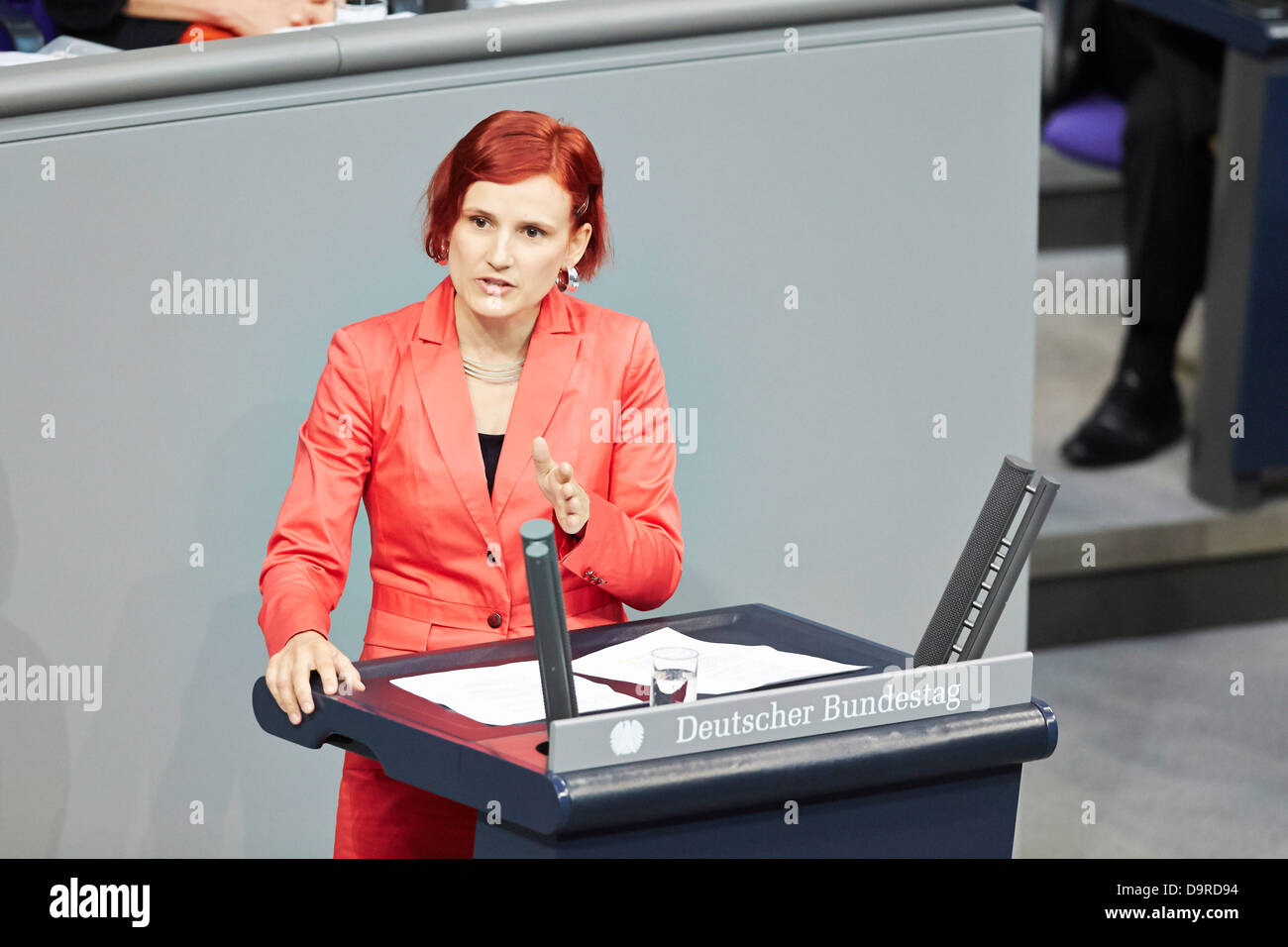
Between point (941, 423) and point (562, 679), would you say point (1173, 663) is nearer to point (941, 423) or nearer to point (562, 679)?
point (941, 423)

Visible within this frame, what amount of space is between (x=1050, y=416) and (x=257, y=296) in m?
3.16

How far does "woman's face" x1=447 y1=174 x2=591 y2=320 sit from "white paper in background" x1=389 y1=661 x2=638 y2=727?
1.50 feet

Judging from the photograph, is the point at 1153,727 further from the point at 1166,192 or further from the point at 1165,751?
the point at 1166,192

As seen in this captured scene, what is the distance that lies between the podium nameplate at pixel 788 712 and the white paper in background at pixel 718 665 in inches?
6.8

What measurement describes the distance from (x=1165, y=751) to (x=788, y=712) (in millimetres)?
2501

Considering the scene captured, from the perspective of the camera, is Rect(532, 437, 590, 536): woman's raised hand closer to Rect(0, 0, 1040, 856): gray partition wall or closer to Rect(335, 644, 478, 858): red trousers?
Rect(335, 644, 478, 858): red trousers

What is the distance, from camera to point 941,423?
2.84 m

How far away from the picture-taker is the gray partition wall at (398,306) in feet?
7.92

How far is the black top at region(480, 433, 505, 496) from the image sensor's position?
2.25m

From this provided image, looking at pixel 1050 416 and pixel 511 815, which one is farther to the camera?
pixel 1050 416

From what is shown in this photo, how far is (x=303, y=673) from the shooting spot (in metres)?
1.93

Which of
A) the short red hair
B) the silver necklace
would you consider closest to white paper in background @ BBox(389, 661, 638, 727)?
the silver necklace

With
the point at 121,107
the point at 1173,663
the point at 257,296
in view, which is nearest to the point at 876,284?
the point at 257,296

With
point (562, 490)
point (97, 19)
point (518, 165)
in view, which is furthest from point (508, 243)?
point (97, 19)
